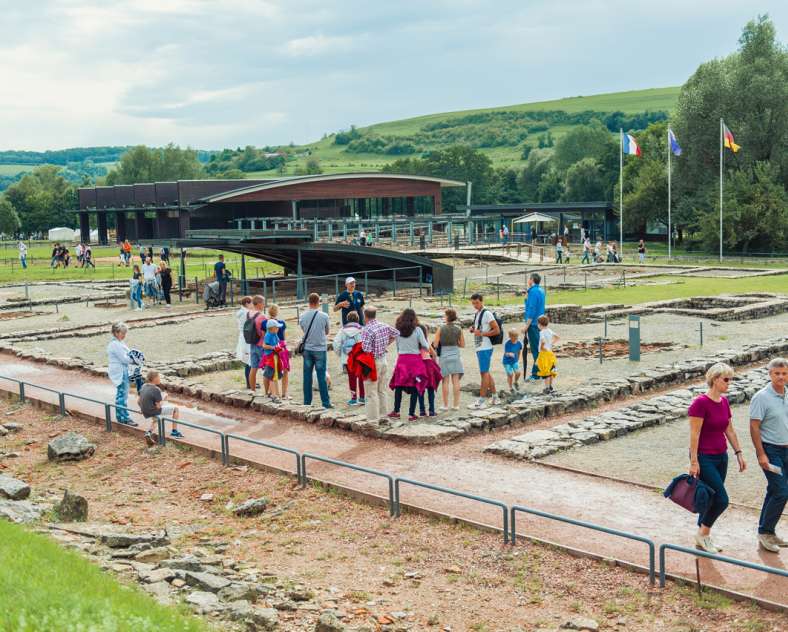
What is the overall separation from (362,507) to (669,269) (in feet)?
131

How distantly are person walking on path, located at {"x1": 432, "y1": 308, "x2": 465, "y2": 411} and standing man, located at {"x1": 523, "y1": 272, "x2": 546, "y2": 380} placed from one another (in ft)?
10.1

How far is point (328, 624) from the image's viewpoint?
8.01 metres

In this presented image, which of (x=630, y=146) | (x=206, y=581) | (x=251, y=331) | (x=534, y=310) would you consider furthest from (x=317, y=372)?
(x=630, y=146)

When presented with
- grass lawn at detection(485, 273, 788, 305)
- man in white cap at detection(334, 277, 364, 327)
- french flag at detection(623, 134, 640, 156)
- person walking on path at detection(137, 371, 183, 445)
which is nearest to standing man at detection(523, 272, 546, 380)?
man in white cap at detection(334, 277, 364, 327)

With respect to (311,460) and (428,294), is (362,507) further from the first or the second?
(428,294)

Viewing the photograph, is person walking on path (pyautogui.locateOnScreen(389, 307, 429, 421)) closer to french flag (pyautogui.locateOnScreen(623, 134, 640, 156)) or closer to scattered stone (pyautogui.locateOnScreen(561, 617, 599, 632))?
scattered stone (pyautogui.locateOnScreen(561, 617, 599, 632))

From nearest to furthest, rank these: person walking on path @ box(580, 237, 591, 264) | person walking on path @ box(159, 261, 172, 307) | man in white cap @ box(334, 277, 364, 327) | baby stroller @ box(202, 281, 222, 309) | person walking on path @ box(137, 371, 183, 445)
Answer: person walking on path @ box(137, 371, 183, 445) → man in white cap @ box(334, 277, 364, 327) → baby stroller @ box(202, 281, 222, 309) → person walking on path @ box(159, 261, 172, 307) → person walking on path @ box(580, 237, 591, 264)

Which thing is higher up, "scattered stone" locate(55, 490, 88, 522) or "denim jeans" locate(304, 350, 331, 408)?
"denim jeans" locate(304, 350, 331, 408)

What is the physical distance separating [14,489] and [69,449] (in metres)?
2.48

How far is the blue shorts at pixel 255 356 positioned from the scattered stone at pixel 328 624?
10.2 meters

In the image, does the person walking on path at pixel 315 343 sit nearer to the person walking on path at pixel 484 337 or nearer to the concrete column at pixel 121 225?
the person walking on path at pixel 484 337

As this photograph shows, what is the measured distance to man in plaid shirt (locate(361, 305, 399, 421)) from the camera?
50.4 feet

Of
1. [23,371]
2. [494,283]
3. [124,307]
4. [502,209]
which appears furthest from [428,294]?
[502,209]

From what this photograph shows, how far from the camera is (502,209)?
75688 millimetres
